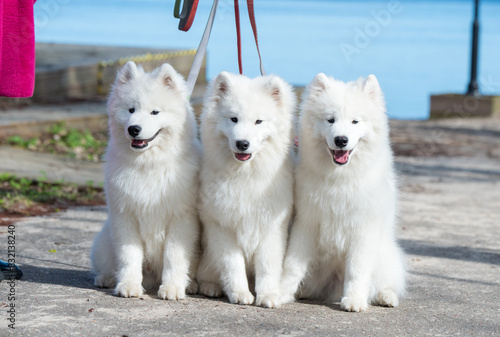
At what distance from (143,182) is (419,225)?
3778 mm

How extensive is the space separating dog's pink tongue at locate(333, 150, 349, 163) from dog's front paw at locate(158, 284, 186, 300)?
128 centimetres

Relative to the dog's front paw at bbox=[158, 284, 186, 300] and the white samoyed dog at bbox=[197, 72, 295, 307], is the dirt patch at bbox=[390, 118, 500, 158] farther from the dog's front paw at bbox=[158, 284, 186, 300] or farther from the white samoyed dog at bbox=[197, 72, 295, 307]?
the dog's front paw at bbox=[158, 284, 186, 300]

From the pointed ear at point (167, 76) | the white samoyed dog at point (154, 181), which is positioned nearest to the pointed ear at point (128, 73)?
the white samoyed dog at point (154, 181)

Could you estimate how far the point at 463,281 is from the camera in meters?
5.24

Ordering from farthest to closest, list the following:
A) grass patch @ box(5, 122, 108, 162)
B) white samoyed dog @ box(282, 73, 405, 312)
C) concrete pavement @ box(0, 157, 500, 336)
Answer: grass patch @ box(5, 122, 108, 162), white samoyed dog @ box(282, 73, 405, 312), concrete pavement @ box(0, 157, 500, 336)

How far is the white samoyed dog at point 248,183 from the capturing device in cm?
424

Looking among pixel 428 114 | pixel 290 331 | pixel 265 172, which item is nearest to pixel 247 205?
pixel 265 172

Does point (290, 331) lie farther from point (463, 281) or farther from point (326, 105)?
point (463, 281)

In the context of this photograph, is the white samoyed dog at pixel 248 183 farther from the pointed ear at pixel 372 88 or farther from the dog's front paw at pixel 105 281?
the dog's front paw at pixel 105 281

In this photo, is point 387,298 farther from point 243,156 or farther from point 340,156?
point 243,156

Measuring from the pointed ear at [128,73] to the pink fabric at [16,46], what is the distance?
25.3 inches

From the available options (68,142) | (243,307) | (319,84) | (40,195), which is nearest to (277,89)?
(319,84)

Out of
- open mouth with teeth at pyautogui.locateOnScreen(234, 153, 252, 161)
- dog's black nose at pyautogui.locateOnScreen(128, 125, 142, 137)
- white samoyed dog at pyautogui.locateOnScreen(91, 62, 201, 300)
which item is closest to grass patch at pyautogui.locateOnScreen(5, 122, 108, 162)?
white samoyed dog at pyautogui.locateOnScreen(91, 62, 201, 300)

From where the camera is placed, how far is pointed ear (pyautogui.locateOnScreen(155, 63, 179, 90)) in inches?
172
